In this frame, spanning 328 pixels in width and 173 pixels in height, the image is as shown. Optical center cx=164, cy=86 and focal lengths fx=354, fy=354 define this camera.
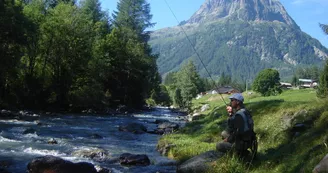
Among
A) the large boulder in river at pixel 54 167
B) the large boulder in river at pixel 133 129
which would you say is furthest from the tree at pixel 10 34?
the large boulder in river at pixel 54 167

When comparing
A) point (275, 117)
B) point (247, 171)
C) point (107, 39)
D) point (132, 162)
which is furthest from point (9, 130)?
point (107, 39)

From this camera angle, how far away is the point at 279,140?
Answer: 43.0ft

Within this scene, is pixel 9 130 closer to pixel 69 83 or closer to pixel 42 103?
pixel 42 103

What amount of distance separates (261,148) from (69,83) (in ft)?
130

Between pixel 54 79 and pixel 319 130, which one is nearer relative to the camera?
pixel 319 130

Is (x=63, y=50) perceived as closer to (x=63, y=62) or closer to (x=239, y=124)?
(x=63, y=62)

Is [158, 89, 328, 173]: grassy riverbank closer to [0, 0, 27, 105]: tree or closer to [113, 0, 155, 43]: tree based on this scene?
[0, 0, 27, 105]: tree

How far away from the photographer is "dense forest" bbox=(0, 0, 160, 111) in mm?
36094

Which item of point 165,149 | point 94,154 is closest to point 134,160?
point 94,154

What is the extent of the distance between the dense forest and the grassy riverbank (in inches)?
901

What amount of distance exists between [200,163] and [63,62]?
134 feet

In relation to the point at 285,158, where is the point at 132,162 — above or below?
below

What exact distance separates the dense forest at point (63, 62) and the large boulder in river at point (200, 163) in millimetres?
27921

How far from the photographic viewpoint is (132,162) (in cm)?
1455
